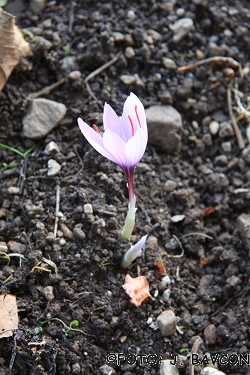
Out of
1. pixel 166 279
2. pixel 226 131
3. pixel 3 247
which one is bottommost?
pixel 166 279

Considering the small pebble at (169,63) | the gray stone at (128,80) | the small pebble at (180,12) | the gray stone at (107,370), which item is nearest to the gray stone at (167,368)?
the gray stone at (107,370)

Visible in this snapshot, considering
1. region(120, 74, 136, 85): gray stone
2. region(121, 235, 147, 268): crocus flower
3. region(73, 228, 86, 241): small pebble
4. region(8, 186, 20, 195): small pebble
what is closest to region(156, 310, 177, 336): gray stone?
region(121, 235, 147, 268): crocus flower

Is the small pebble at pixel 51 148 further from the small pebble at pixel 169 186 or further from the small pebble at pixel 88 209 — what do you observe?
the small pebble at pixel 169 186

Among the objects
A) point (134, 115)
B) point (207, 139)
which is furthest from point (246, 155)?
point (134, 115)

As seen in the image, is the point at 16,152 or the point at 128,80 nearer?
the point at 16,152

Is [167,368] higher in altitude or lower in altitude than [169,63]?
lower

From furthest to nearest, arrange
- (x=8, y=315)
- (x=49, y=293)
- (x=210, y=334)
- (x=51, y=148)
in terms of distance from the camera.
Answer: (x=51, y=148)
(x=210, y=334)
(x=49, y=293)
(x=8, y=315)

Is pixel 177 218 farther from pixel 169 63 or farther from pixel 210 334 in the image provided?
pixel 169 63

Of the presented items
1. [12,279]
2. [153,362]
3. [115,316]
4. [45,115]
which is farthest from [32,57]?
[153,362]
